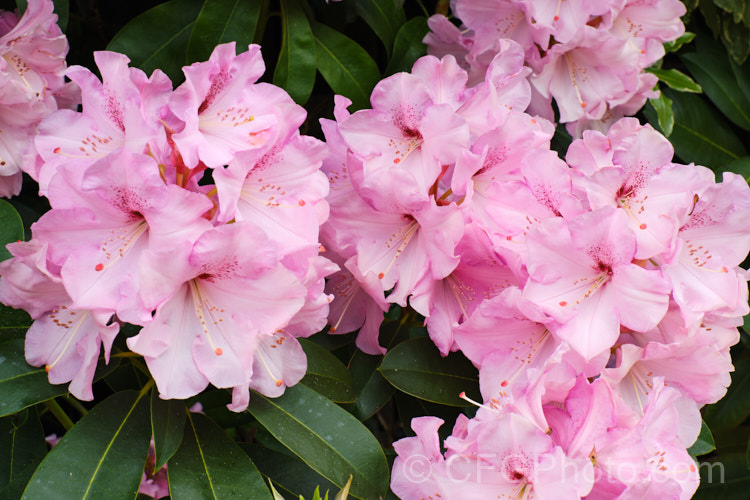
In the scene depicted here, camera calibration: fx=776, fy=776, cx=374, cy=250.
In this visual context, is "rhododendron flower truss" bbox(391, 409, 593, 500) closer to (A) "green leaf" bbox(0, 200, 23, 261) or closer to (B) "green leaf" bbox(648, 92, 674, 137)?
(A) "green leaf" bbox(0, 200, 23, 261)

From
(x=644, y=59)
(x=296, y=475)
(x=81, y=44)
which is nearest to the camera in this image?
(x=296, y=475)

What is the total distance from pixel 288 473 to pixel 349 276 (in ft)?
1.13

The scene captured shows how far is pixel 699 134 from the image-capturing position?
1725mm

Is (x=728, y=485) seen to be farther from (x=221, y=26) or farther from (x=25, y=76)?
(x=25, y=76)

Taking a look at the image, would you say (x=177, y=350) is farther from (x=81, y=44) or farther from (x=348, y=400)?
(x=81, y=44)

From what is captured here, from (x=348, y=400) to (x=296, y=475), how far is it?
21cm

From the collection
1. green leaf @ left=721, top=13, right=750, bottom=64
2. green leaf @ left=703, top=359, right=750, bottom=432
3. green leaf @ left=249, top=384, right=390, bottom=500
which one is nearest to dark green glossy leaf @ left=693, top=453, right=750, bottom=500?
green leaf @ left=703, top=359, right=750, bottom=432

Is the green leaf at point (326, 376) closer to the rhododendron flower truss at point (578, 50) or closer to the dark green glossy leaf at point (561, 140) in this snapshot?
the rhododendron flower truss at point (578, 50)

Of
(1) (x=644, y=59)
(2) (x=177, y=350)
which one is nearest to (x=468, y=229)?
(2) (x=177, y=350)

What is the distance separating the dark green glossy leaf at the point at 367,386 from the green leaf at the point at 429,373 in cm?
9

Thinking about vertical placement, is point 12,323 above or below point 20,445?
above

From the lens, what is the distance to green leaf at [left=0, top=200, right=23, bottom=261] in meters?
1.07

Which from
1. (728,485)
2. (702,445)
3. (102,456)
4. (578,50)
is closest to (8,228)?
(102,456)

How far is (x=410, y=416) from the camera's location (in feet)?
4.24
